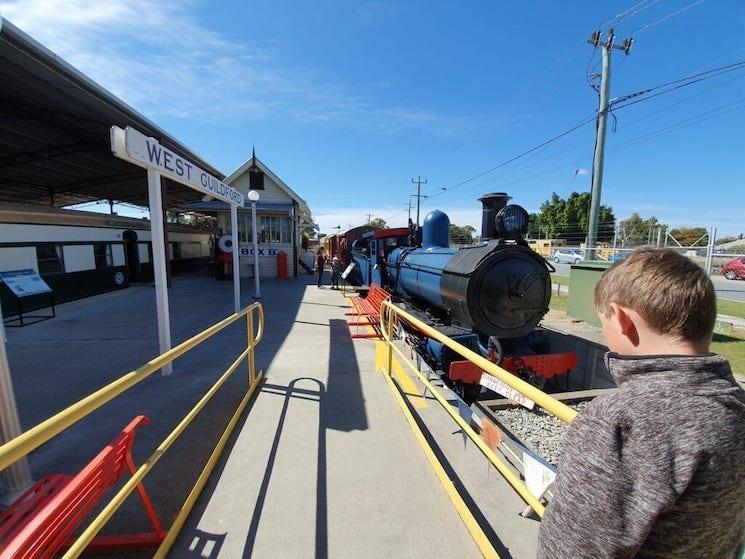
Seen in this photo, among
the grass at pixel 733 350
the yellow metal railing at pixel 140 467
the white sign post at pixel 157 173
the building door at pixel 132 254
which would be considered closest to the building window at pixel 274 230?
the building door at pixel 132 254

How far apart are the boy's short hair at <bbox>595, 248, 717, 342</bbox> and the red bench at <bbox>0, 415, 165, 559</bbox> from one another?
2271 millimetres

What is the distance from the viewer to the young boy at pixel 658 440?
2.37ft

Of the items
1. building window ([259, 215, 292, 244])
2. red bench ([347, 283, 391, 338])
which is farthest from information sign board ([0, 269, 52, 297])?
building window ([259, 215, 292, 244])

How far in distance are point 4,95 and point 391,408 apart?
1185 cm

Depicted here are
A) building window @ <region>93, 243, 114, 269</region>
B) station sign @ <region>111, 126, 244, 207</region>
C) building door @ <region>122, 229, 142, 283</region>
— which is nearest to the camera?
station sign @ <region>111, 126, 244, 207</region>

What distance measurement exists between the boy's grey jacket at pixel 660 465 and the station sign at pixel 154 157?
418 centimetres

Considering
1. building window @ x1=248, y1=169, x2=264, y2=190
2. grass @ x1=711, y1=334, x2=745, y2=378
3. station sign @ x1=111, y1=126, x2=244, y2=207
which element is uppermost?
building window @ x1=248, y1=169, x2=264, y2=190

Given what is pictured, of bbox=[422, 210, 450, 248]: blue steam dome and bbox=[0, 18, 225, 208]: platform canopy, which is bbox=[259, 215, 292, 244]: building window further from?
bbox=[422, 210, 450, 248]: blue steam dome

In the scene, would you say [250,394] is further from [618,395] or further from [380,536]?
[618,395]

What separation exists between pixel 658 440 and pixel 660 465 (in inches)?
2.1

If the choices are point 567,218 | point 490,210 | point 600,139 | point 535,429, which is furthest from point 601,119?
point 567,218

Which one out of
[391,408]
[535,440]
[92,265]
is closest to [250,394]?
[391,408]

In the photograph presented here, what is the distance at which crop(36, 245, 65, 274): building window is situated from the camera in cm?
872

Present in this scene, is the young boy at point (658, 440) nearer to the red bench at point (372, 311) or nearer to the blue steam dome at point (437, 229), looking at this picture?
the red bench at point (372, 311)
